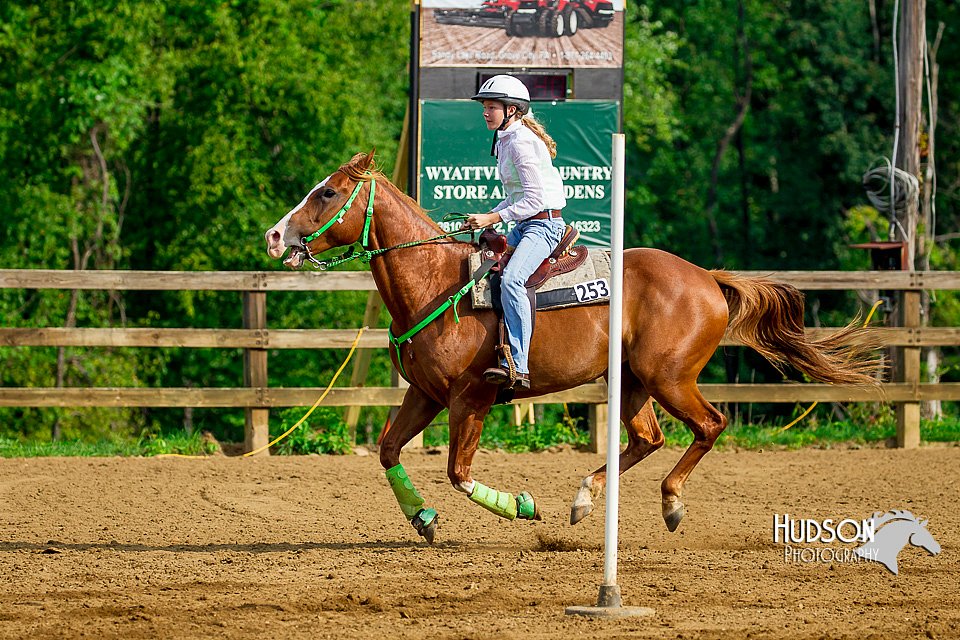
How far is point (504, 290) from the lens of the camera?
750 centimetres

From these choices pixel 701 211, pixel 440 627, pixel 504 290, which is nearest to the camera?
pixel 440 627

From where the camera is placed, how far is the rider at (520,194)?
7434mm

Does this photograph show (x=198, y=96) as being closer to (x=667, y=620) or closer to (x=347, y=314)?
(x=347, y=314)

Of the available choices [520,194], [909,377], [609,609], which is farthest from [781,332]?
[909,377]

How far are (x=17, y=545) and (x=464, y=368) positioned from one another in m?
3.00

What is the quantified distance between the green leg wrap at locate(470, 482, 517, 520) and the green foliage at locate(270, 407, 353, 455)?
4475 millimetres

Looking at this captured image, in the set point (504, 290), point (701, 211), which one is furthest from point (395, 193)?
point (701, 211)

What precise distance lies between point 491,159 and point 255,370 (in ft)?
9.81

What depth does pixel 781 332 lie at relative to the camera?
8.48 m

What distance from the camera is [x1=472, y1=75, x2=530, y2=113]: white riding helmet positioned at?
7.42 m

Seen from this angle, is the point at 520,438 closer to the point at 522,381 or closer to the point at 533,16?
the point at 533,16

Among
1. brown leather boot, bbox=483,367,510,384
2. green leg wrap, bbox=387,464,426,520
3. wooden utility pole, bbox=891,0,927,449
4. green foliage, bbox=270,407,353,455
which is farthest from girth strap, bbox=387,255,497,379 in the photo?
wooden utility pole, bbox=891,0,927,449

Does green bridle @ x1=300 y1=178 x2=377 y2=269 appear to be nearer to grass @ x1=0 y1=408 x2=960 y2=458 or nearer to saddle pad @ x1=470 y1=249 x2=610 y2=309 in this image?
saddle pad @ x1=470 y1=249 x2=610 y2=309

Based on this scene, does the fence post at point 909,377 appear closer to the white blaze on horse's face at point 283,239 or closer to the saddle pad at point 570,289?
the saddle pad at point 570,289
